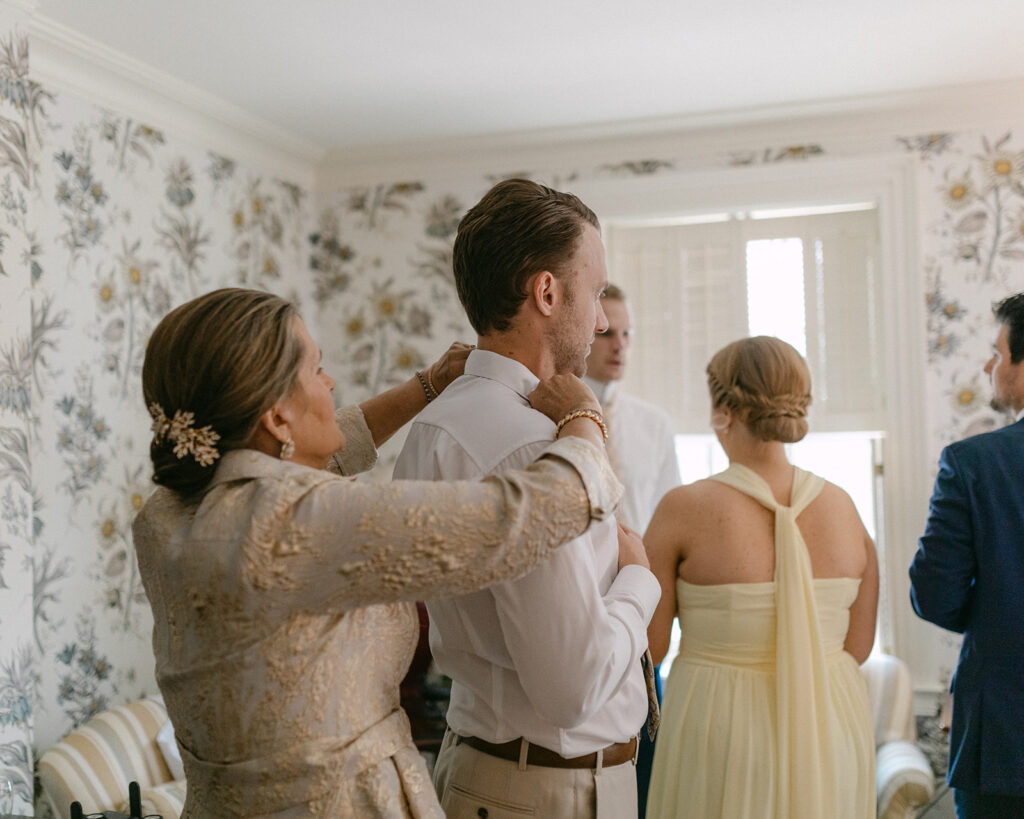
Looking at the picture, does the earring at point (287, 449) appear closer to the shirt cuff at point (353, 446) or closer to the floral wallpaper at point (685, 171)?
the shirt cuff at point (353, 446)

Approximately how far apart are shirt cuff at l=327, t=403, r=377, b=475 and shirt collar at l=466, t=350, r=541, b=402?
33 centimetres

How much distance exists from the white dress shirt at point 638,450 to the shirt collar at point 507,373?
82.7 inches

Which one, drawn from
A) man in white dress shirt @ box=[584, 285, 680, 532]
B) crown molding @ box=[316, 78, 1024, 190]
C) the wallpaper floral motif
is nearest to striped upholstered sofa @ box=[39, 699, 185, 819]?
the wallpaper floral motif

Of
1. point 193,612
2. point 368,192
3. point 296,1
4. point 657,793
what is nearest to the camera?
point 193,612

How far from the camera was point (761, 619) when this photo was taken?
2180 millimetres

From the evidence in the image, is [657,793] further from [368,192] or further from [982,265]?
[368,192]

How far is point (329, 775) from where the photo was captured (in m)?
1.12

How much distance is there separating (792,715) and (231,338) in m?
1.58

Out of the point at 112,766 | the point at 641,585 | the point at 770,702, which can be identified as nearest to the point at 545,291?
the point at 641,585

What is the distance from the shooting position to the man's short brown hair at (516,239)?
138cm

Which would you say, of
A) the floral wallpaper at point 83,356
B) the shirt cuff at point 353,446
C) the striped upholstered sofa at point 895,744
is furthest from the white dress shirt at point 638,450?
the shirt cuff at point 353,446

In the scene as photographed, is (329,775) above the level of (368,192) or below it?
below

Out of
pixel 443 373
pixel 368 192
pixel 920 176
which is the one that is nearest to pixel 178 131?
pixel 368 192

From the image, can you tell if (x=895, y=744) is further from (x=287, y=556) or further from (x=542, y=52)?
(x=287, y=556)
